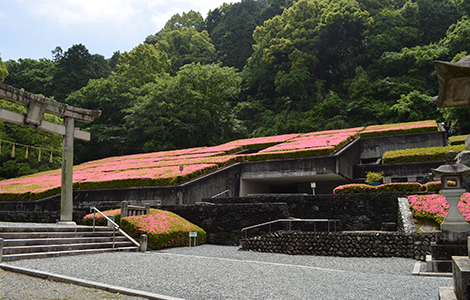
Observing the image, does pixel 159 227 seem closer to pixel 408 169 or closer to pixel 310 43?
pixel 408 169

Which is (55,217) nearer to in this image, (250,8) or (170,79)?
(170,79)

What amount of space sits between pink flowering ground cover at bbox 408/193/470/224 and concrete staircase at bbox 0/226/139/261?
9.03 meters

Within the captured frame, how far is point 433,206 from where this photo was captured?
11.7m

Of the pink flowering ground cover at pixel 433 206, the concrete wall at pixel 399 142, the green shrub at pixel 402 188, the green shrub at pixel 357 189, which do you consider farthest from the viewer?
the concrete wall at pixel 399 142

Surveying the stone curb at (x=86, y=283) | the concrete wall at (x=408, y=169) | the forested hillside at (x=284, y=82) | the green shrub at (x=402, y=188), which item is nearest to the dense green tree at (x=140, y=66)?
the forested hillside at (x=284, y=82)

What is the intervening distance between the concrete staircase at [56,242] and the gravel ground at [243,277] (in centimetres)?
50

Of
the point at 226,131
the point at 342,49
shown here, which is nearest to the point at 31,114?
the point at 226,131

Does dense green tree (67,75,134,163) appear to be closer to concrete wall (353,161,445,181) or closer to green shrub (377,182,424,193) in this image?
concrete wall (353,161,445,181)

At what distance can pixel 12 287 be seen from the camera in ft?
18.6

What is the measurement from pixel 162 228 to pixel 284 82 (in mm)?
32121

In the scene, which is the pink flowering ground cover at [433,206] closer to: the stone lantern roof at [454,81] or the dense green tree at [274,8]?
the stone lantern roof at [454,81]

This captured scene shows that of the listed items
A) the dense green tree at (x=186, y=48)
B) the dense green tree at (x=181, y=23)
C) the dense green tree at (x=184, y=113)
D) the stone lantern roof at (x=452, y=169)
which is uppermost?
the dense green tree at (x=181, y=23)

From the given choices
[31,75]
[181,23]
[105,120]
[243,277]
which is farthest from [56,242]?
[181,23]

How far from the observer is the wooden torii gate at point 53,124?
39.7 feet
